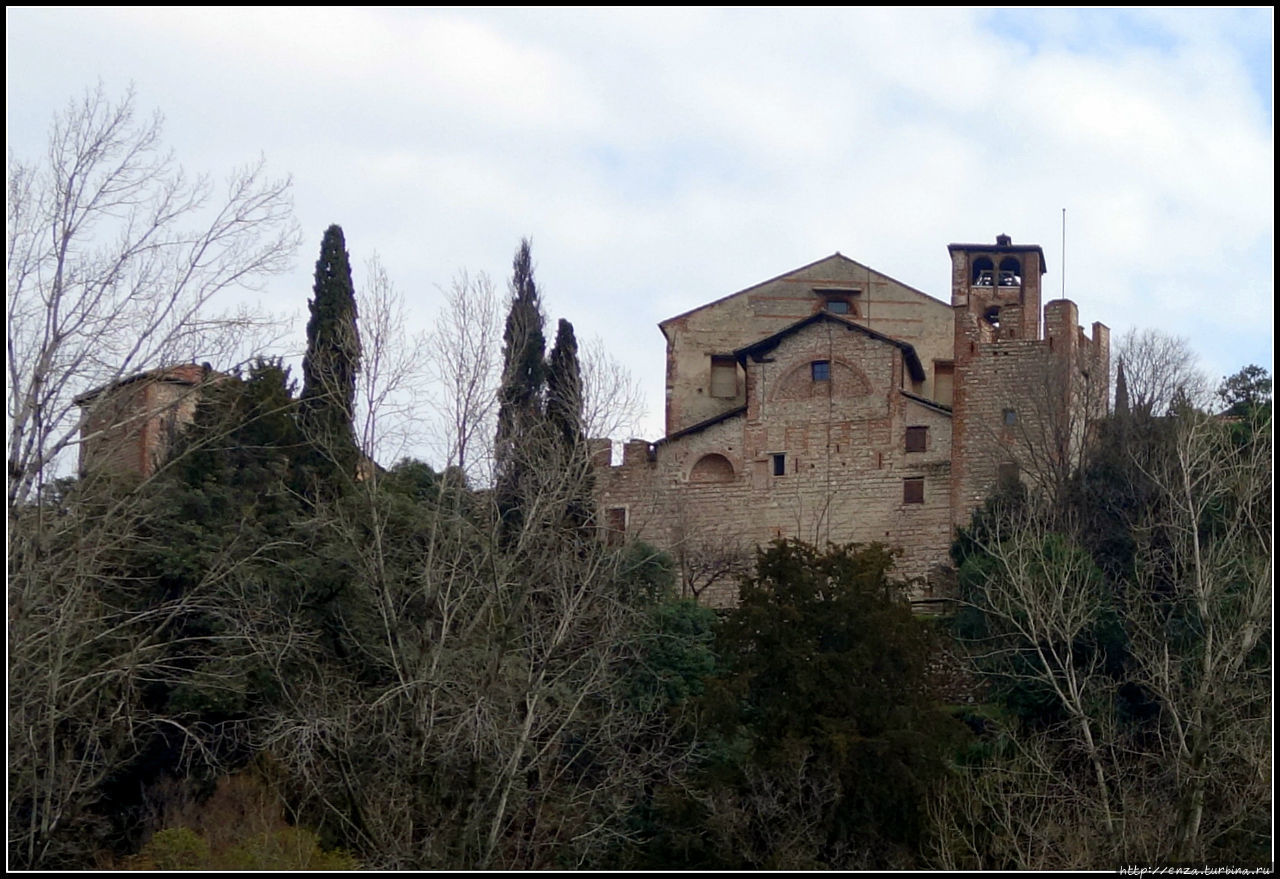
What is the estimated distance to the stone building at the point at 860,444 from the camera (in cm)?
3722

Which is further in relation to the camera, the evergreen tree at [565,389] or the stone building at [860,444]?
the stone building at [860,444]

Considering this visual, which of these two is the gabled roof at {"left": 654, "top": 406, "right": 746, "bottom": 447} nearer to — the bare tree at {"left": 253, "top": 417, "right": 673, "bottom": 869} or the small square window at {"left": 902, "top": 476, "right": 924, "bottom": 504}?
the small square window at {"left": 902, "top": 476, "right": 924, "bottom": 504}

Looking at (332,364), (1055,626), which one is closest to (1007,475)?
(1055,626)

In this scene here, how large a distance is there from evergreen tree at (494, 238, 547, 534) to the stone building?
9.11ft

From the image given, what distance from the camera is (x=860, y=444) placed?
39.6m

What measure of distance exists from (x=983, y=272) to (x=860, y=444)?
9.22 m

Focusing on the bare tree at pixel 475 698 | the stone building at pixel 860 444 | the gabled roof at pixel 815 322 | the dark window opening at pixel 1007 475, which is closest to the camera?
the bare tree at pixel 475 698

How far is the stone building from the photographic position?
37219 millimetres

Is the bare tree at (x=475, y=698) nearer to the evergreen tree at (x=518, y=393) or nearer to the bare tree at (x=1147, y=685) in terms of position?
the evergreen tree at (x=518, y=393)

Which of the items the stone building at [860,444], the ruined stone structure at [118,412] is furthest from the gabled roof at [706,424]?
the ruined stone structure at [118,412]

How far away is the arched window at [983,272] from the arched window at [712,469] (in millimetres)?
9703

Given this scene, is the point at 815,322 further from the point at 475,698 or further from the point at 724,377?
the point at 475,698

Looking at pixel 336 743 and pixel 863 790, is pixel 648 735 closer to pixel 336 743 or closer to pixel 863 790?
pixel 863 790

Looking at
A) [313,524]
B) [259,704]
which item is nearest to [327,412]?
[313,524]
